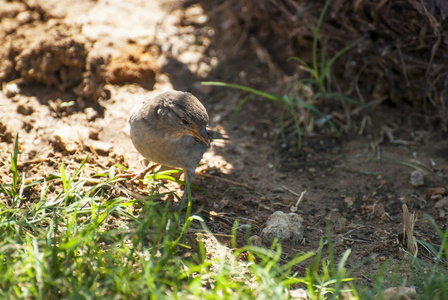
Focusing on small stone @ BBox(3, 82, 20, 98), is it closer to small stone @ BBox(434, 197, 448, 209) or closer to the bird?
the bird

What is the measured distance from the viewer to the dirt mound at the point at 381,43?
556 cm

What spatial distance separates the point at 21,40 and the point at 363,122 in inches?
171

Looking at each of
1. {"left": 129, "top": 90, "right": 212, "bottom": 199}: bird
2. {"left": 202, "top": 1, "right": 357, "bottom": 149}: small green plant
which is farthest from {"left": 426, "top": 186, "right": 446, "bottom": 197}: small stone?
{"left": 129, "top": 90, "right": 212, "bottom": 199}: bird

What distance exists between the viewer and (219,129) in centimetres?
638

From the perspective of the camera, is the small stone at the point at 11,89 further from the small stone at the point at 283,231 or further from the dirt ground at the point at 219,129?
the small stone at the point at 283,231

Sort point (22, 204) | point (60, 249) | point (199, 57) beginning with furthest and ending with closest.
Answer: point (199, 57)
point (22, 204)
point (60, 249)

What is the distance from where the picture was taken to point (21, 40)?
6.16m

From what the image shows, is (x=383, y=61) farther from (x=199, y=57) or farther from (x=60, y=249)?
(x=60, y=249)

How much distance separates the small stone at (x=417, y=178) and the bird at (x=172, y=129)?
224 centimetres

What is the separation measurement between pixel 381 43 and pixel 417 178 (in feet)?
5.55

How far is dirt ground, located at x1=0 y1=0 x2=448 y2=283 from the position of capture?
4.98 m

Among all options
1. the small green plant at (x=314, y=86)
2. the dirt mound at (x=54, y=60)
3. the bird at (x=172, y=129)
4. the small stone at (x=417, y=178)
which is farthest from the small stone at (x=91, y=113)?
the small stone at (x=417, y=178)

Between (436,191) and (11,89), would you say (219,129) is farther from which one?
(436,191)

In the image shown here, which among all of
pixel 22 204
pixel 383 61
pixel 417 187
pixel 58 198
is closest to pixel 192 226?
pixel 58 198
